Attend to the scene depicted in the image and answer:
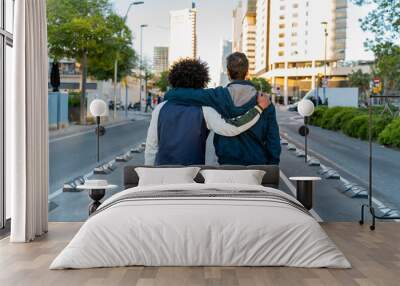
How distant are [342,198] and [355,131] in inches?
29.4

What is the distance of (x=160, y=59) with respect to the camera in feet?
22.5

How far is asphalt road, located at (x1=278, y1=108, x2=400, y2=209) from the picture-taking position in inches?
271

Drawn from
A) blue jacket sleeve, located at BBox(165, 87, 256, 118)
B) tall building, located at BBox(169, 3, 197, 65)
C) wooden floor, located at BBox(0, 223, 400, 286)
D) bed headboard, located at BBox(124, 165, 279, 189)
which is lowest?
wooden floor, located at BBox(0, 223, 400, 286)

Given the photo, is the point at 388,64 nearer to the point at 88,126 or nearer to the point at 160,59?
the point at 160,59

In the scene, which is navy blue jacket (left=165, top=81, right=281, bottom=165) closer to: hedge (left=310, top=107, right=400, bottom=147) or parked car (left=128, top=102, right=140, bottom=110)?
hedge (left=310, top=107, right=400, bottom=147)

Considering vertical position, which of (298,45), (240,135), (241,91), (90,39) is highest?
(90,39)

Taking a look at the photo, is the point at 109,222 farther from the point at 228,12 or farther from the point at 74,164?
the point at 74,164

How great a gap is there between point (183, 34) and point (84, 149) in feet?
8.16

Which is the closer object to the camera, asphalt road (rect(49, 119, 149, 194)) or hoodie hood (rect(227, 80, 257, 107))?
hoodie hood (rect(227, 80, 257, 107))

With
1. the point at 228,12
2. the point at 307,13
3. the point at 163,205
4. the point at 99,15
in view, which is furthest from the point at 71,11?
the point at 163,205

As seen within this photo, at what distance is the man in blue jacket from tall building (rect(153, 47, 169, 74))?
1541mm

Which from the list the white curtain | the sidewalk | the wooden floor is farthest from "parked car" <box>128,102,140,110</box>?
the wooden floor

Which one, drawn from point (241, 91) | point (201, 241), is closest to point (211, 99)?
point (241, 91)

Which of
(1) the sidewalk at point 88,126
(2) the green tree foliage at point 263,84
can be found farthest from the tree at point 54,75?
(2) the green tree foliage at point 263,84
